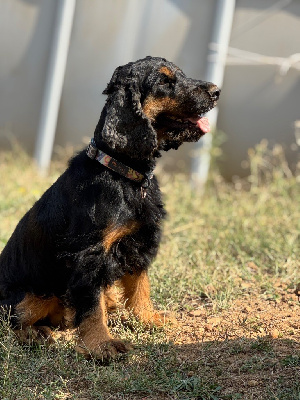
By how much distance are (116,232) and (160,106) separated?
955 mm

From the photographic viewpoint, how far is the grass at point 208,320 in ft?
12.4

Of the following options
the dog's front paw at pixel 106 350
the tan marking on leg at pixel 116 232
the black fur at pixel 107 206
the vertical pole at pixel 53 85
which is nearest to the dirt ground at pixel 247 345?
the dog's front paw at pixel 106 350

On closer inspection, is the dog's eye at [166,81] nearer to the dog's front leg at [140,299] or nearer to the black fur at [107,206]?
the black fur at [107,206]

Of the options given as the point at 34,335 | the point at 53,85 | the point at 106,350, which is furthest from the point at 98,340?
the point at 53,85

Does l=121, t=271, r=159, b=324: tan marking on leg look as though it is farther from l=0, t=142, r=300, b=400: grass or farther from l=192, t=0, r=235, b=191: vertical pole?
l=192, t=0, r=235, b=191: vertical pole

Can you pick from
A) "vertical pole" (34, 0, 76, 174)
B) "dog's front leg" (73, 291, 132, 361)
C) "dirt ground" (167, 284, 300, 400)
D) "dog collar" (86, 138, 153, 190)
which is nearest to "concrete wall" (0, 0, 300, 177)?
"vertical pole" (34, 0, 76, 174)

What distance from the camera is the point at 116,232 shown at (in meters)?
4.32

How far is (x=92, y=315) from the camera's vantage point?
433 cm

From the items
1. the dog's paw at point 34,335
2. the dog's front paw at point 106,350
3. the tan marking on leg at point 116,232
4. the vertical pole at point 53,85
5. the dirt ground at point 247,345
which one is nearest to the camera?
the dirt ground at point 247,345

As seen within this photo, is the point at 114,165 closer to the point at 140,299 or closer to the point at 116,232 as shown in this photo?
the point at 116,232

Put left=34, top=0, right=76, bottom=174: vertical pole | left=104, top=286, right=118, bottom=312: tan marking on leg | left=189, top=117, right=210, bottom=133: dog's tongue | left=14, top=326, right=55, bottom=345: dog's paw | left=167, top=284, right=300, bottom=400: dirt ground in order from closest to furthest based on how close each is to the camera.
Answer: left=167, top=284, right=300, bottom=400: dirt ground < left=14, top=326, right=55, bottom=345: dog's paw < left=189, top=117, right=210, bottom=133: dog's tongue < left=104, top=286, right=118, bottom=312: tan marking on leg < left=34, top=0, right=76, bottom=174: vertical pole

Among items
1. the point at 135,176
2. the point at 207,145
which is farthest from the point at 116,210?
the point at 207,145

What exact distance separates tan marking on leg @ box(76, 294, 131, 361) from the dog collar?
83 centimetres

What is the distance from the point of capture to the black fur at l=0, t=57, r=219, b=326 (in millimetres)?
4332
